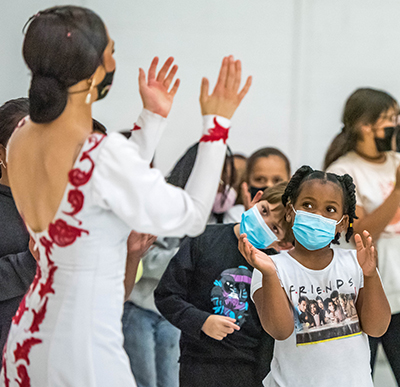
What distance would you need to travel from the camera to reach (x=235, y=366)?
2.01m

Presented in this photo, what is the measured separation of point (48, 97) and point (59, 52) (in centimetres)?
10

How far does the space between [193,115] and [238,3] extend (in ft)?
3.06

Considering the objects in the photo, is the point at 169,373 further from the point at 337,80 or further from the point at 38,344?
the point at 337,80

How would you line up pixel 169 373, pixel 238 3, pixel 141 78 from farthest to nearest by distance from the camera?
1. pixel 238 3
2. pixel 169 373
3. pixel 141 78

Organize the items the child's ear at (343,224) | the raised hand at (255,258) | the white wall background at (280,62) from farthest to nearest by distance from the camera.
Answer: the white wall background at (280,62), the child's ear at (343,224), the raised hand at (255,258)

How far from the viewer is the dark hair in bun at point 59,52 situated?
1.23 metres

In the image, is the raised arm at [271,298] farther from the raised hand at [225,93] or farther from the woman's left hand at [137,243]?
the raised hand at [225,93]

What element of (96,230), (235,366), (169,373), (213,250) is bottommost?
(169,373)

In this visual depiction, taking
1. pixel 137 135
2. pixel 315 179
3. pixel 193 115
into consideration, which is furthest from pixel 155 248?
pixel 193 115

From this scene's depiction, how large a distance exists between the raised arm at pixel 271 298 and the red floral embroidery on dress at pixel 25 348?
2.01 ft

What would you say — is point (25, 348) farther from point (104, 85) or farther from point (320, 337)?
point (320, 337)

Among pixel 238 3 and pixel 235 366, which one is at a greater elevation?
pixel 238 3

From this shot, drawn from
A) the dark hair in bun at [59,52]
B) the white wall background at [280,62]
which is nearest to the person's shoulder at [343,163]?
the dark hair in bun at [59,52]

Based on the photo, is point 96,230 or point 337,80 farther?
point 337,80
